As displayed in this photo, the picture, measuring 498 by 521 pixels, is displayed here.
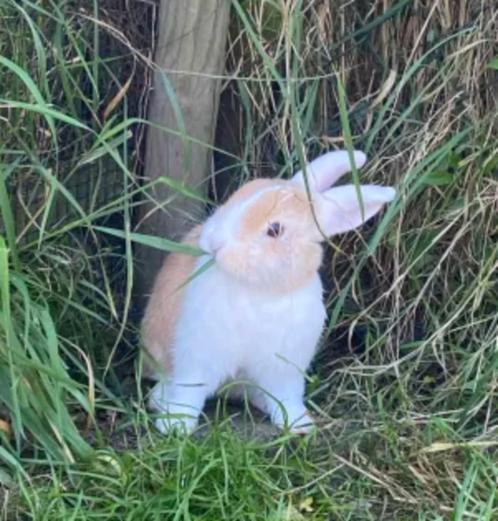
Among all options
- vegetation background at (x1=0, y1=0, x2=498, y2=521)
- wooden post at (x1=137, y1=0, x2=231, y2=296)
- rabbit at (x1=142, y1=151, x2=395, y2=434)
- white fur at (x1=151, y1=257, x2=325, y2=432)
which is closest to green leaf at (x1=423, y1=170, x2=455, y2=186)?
vegetation background at (x1=0, y1=0, x2=498, y2=521)

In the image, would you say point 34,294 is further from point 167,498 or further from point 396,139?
point 396,139

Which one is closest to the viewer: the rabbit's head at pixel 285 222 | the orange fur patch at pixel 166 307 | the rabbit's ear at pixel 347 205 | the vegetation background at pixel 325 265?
the vegetation background at pixel 325 265

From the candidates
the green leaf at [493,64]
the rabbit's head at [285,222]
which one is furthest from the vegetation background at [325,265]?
the rabbit's head at [285,222]

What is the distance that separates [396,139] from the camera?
A: 3.26 meters

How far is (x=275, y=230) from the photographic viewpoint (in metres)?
2.84

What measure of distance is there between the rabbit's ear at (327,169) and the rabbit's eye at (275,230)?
17cm

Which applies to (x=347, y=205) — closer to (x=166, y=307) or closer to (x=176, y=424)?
(x=166, y=307)

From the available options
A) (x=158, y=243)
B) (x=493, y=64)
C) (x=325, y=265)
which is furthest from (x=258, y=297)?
(x=493, y=64)

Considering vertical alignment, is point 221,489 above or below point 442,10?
below

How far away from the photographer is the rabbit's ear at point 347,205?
2918mm

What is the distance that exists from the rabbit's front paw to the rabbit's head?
1.14 ft

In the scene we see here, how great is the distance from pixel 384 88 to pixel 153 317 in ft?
2.65

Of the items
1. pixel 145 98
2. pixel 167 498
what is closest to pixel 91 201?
pixel 145 98

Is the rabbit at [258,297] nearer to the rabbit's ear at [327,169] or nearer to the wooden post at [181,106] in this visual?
the rabbit's ear at [327,169]
